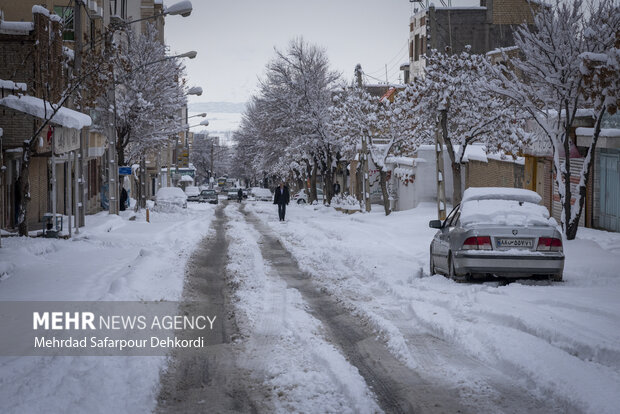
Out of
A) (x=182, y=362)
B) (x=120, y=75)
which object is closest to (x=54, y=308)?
(x=182, y=362)

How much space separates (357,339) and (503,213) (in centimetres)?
538

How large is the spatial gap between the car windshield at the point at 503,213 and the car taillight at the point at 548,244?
32 centimetres

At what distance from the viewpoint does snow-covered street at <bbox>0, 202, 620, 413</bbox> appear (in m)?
6.98

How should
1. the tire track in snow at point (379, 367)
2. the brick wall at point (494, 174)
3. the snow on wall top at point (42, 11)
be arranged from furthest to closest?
the brick wall at point (494, 174)
the snow on wall top at point (42, 11)
the tire track in snow at point (379, 367)

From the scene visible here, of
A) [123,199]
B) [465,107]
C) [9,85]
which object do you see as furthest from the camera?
[123,199]

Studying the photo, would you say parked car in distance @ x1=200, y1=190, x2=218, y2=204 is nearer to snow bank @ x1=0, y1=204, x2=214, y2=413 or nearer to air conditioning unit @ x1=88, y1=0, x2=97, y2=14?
air conditioning unit @ x1=88, y1=0, x2=97, y2=14

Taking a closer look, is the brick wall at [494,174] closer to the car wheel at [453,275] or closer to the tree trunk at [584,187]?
the tree trunk at [584,187]

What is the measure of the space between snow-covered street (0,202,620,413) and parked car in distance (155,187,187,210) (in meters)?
31.3

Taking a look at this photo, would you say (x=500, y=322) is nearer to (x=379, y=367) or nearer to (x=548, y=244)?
(x=379, y=367)

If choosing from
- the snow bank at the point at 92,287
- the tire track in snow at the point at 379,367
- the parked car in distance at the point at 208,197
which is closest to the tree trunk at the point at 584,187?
the snow bank at the point at 92,287

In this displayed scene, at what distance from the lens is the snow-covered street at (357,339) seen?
22.9 ft

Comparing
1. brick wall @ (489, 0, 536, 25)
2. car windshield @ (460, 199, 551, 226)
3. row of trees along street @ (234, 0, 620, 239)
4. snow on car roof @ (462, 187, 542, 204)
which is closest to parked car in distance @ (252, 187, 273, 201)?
row of trees along street @ (234, 0, 620, 239)

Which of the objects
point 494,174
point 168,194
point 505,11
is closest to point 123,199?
point 168,194

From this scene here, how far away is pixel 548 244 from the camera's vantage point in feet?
44.4
